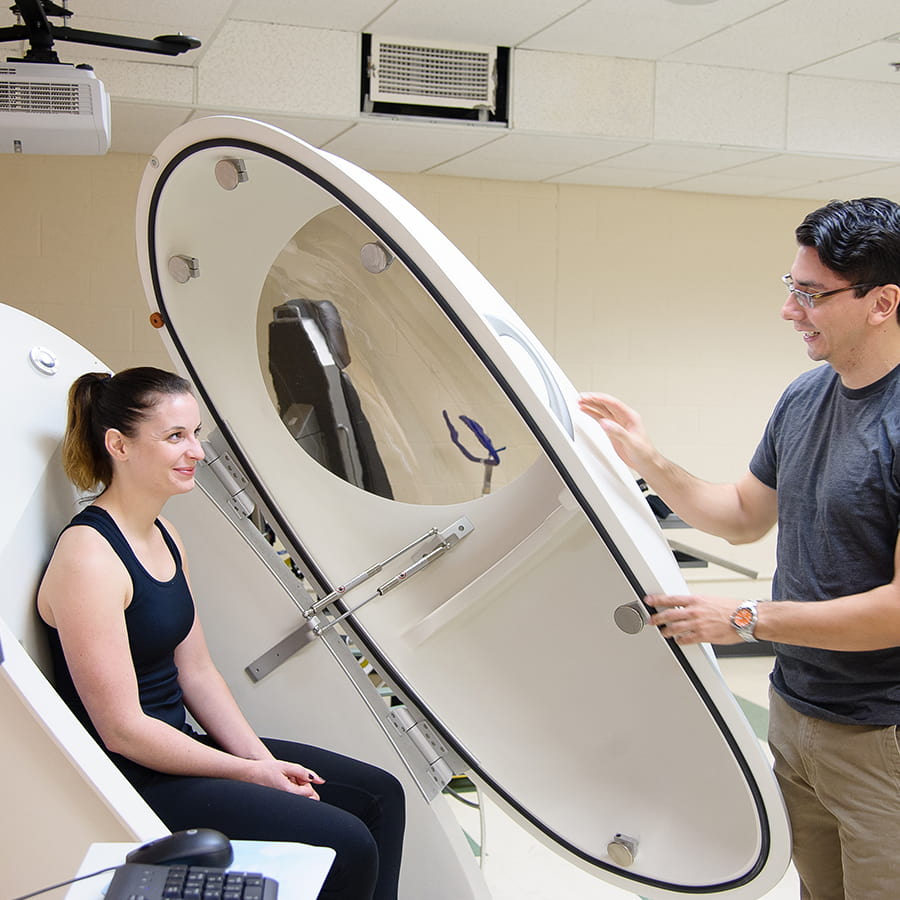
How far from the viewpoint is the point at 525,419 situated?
51.8 inches

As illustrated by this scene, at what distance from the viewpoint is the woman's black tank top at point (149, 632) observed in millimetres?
1516

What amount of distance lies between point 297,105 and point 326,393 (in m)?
2.55

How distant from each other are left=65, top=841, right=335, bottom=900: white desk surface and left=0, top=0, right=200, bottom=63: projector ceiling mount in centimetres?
212

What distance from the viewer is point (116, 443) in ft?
5.24

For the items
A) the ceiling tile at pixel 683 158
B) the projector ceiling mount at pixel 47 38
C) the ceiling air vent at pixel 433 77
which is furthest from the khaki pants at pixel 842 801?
the ceiling tile at pixel 683 158

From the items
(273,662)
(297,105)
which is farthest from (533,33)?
(273,662)

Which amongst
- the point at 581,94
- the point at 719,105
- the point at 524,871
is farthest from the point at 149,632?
the point at 719,105

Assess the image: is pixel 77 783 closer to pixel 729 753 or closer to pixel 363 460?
pixel 363 460

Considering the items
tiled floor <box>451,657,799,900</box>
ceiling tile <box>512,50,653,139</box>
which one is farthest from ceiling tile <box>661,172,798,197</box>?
tiled floor <box>451,657,799,900</box>

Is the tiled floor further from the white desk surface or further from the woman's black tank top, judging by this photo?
the white desk surface

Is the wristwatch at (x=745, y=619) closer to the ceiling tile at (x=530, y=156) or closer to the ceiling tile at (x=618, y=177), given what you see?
the ceiling tile at (x=530, y=156)

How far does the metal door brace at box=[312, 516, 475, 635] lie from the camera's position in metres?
1.71

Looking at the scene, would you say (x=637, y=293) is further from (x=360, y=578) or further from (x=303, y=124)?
(x=360, y=578)

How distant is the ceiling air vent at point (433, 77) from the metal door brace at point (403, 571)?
110 inches
